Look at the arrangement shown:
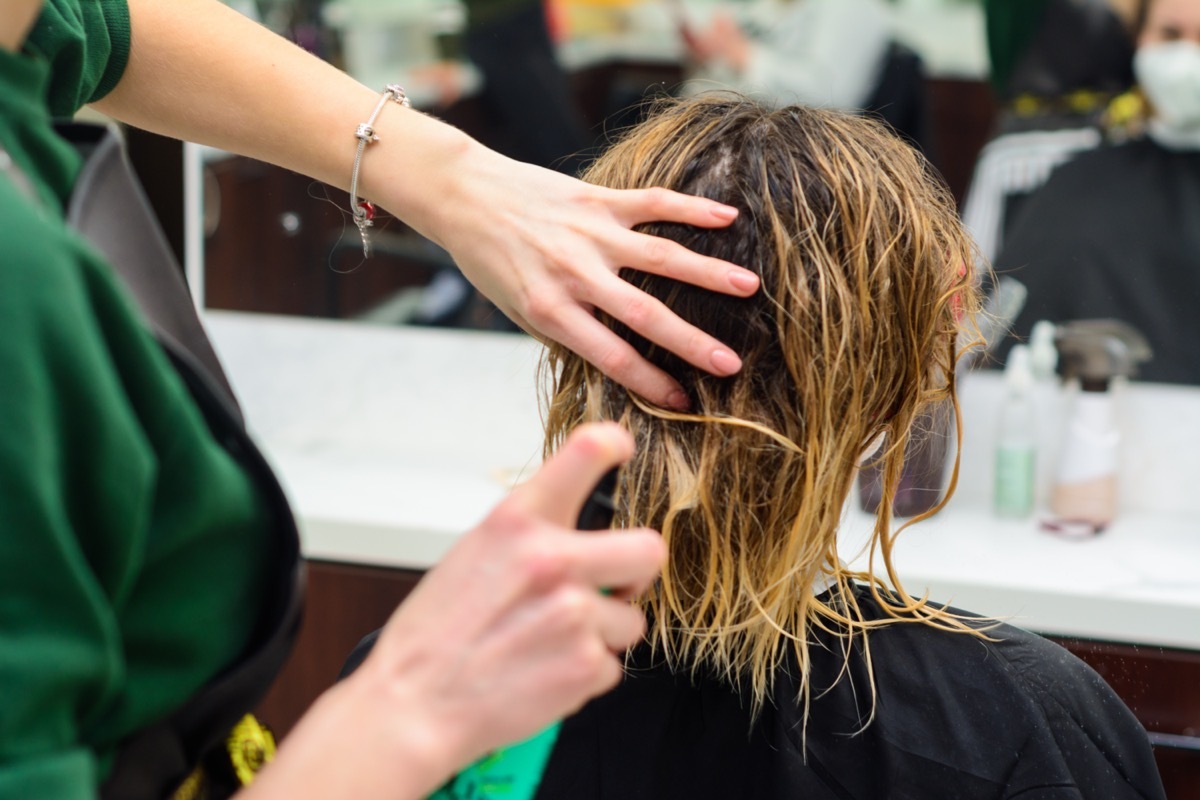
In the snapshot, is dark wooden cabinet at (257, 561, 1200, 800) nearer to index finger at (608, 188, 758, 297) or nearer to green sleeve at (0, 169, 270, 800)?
index finger at (608, 188, 758, 297)

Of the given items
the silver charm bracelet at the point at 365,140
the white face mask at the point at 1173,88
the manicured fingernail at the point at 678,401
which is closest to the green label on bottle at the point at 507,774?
the manicured fingernail at the point at 678,401

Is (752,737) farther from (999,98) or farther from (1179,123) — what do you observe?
(999,98)

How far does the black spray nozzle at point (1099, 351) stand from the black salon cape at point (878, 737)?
87 cm

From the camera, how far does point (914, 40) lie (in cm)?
249

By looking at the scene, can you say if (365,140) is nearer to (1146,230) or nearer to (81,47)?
(81,47)

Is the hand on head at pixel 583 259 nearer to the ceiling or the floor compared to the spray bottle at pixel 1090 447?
nearer to the ceiling

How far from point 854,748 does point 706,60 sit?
2022 millimetres

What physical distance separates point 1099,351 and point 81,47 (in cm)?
151

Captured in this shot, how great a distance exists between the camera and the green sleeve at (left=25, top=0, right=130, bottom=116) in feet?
2.48

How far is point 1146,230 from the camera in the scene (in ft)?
6.44

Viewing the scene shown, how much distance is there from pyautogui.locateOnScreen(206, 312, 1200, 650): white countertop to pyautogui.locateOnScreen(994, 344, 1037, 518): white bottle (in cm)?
4

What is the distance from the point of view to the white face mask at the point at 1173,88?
6.29 feet

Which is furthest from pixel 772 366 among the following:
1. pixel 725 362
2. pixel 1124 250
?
pixel 1124 250

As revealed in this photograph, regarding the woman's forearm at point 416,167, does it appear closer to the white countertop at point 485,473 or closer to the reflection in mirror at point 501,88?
the white countertop at point 485,473
